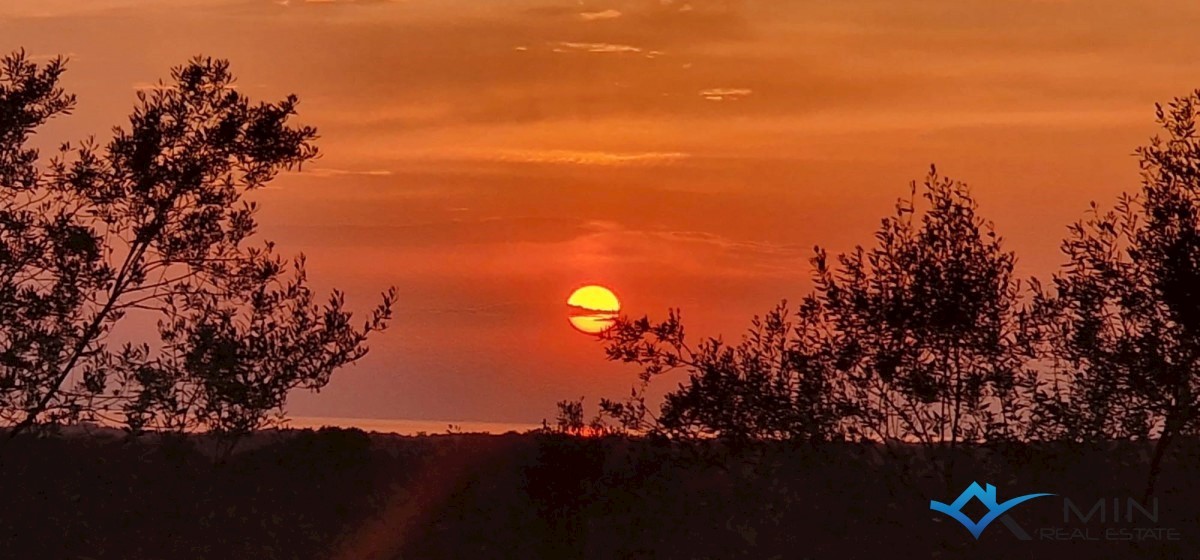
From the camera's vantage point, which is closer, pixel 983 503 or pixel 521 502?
pixel 983 503

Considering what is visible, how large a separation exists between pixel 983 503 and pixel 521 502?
1524 cm

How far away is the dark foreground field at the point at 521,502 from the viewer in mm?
36406

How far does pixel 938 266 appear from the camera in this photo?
92.2 feet

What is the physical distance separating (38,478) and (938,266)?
3353 cm

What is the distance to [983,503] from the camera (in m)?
36.6

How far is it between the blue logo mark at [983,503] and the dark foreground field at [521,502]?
0.40m

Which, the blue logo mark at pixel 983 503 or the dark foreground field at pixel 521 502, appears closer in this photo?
the blue logo mark at pixel 983 503

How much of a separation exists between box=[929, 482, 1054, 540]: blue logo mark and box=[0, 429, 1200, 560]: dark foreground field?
1.30ft

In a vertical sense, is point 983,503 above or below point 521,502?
below

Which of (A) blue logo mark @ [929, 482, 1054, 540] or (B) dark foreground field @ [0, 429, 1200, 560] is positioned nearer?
(A) blue logo mark @ [929, 482, 1054, 540]

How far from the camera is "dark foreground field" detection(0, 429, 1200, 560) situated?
119ft

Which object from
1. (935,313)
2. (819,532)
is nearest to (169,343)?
(935,313)

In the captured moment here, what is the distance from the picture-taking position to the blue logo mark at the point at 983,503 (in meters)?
32.5

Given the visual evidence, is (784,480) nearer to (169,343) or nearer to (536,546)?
(536,546)
